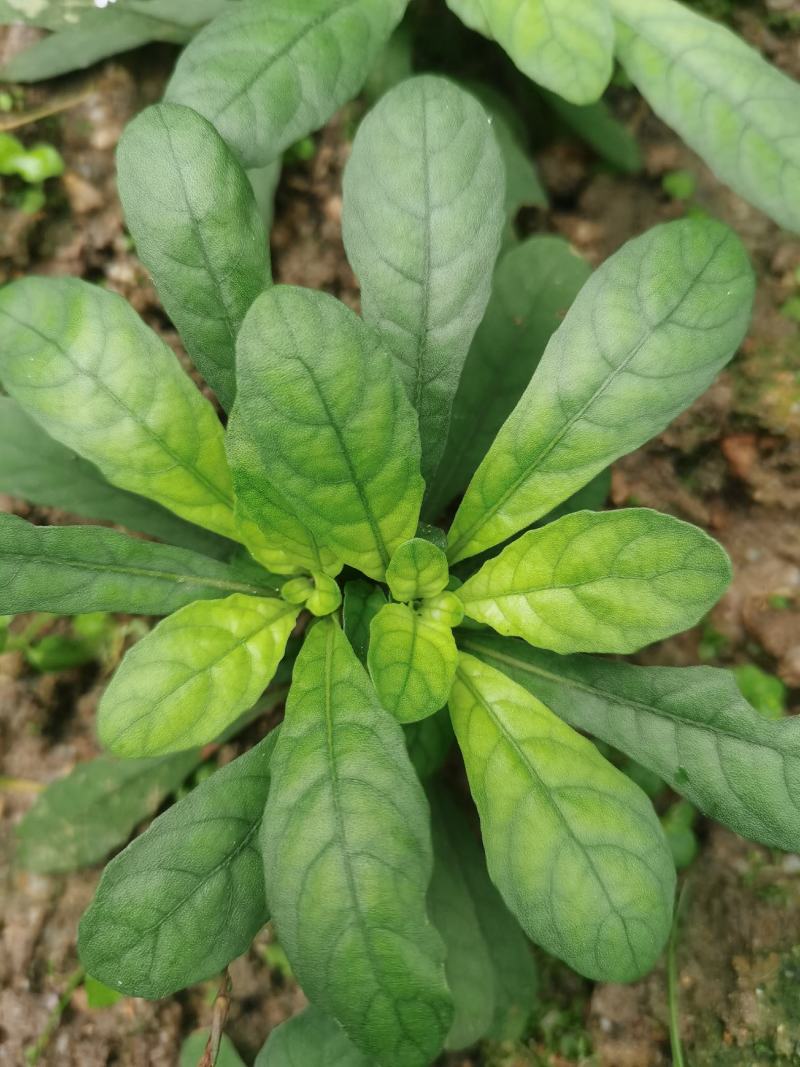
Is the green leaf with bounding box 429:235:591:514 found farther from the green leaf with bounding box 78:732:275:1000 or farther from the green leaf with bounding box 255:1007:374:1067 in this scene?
the green leaf with bounding box 255:1007:374:1067

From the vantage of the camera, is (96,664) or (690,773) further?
(96,664)

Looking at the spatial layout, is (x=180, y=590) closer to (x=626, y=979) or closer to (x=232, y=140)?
(x=232, y=140)

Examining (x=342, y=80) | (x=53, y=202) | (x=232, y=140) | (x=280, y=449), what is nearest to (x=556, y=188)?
(x=342, y=80)

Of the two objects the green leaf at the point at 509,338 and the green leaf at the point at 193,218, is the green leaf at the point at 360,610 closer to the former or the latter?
the green leaf at the point at 509,338

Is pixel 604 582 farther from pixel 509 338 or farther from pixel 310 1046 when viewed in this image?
pixel 310 1046

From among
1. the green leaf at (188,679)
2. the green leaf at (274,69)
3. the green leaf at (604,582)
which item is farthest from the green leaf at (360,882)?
the green leaf at (274,69)
